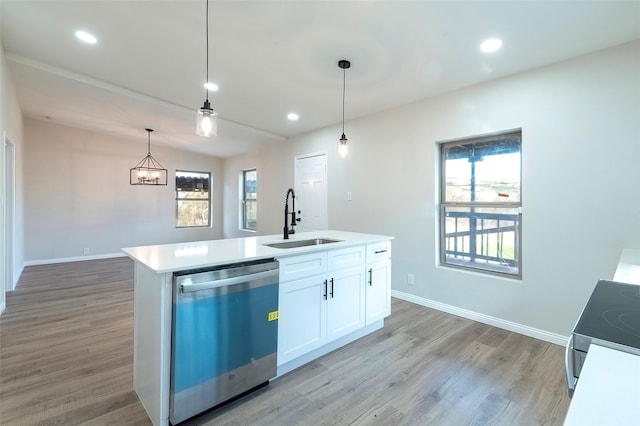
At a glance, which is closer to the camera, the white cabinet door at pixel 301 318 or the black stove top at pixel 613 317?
the black stove top at pixel 613 317

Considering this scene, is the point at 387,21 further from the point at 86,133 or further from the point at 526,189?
the point at 86,133

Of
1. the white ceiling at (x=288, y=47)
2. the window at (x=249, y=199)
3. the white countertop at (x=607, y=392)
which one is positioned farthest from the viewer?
the window at (x=249, y=199)

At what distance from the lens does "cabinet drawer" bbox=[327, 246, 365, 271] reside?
2.43 meters

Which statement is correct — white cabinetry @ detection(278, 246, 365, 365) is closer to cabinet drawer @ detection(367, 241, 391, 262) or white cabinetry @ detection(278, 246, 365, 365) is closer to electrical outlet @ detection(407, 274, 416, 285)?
cabinet drawer @ detection(367, 241, 391, 262)

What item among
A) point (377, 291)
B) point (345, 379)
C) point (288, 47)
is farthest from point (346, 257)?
point (288, 47)

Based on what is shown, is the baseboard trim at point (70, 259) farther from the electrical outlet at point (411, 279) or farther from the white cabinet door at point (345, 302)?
the electrical outlet at point (411, 279)

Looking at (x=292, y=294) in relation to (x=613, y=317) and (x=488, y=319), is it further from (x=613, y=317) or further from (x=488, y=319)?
(x=488, y=319)

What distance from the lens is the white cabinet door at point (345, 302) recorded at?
2.42 meters

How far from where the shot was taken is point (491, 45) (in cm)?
243

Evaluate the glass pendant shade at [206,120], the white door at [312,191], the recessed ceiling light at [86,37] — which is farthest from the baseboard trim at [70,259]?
the glass pendant shade at [206,120]

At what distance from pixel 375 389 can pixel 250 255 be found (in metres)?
1.25

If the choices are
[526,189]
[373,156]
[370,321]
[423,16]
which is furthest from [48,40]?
[526,189]

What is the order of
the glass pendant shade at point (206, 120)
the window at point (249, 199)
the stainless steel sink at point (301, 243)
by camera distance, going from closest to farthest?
1. the glass pendant shade at point (206, 120)
2. the stainless steel sink at point (301, 243)
3. the window at point (249, 199)

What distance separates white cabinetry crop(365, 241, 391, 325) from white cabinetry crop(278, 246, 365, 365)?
92 mm
